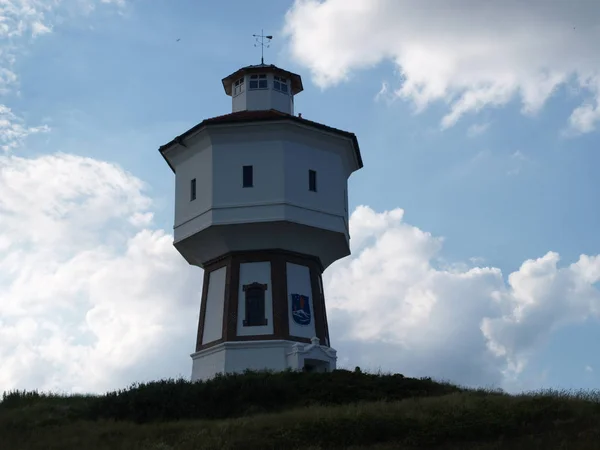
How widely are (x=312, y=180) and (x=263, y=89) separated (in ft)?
20.6

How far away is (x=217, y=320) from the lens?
3612 cm

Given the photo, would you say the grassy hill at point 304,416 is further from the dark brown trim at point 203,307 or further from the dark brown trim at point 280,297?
the dark brown trim at point 203,307

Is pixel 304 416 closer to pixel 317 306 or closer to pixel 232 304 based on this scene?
pixel 232 304

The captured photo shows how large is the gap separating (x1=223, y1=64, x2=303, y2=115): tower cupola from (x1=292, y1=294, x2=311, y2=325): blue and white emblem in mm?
9188

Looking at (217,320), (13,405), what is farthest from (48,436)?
(217,320)

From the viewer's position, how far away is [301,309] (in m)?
36.2

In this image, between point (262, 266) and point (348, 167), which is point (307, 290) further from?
point (348, 167)

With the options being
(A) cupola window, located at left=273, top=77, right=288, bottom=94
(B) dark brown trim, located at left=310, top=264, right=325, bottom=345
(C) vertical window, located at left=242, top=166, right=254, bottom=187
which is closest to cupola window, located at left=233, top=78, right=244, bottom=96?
(A) cupola window, located at left=273, top=77, right=288, bottom=94

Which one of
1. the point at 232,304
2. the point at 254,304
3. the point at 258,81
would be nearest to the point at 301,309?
the point at 254,304

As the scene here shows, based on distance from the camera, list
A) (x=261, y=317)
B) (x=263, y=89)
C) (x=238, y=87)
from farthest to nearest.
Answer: (x=238, y=87), (x=263, y=89), (x=261, y=317)

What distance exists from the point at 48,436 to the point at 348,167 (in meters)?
18.7

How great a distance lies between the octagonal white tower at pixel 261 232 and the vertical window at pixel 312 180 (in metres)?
0.04

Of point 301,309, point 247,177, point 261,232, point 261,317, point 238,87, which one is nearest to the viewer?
point 261,317

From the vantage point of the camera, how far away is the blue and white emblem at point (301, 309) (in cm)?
3597
